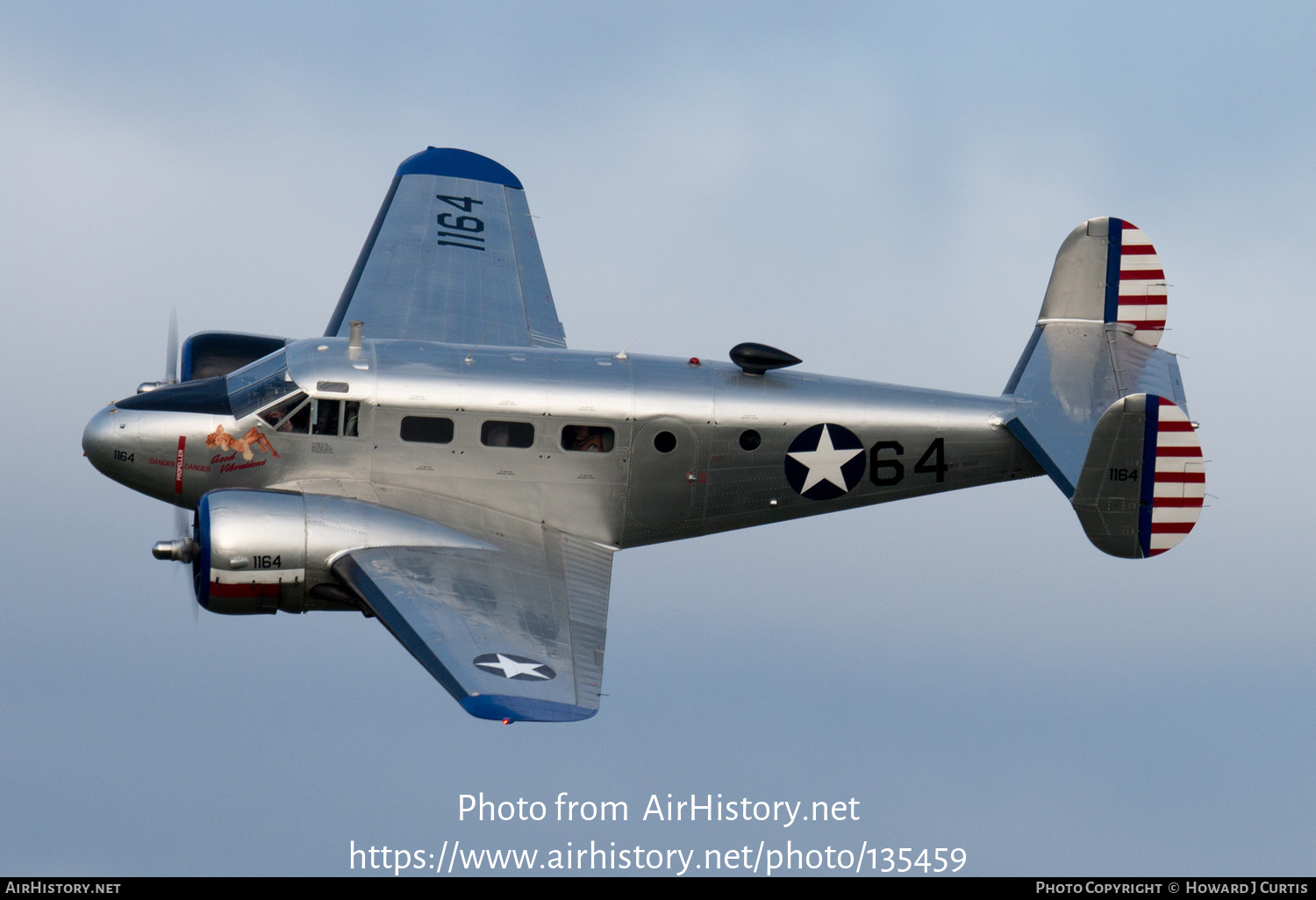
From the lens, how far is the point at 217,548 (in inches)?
856

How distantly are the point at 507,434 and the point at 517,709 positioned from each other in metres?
5.27

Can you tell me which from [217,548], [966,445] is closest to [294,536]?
[217,548]

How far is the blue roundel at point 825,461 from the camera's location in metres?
24.8

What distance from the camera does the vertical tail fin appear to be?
23531 millimetres

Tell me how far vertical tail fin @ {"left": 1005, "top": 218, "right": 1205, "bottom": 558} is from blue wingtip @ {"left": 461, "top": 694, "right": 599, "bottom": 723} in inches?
321

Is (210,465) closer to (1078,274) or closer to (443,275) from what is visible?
(443,275)

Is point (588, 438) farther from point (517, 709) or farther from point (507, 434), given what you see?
point (517, 709)

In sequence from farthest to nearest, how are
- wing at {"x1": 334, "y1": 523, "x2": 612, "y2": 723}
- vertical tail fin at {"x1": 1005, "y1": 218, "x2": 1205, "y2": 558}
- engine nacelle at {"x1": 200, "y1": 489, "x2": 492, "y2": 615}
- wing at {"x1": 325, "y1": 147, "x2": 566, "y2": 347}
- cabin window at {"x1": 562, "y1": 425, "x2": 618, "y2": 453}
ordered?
1. wing at {"x1": 325, "y1": 147, "x2": 566, "y2": 347}
2. cabin window at {"x1": 562, "y1": 425, "x2": 618, "y2": 453}
3. vertical tail fin at {"x1": 1005, "y1": 218, "x2": 1205, "y2": 558}
4. engine nacelle at {"x1": 200, "y1": 489, "x2": 492, "y2": 615}
5. wing at {"x1": 334, "y1": 523, "x2": 612, "y2": 723}

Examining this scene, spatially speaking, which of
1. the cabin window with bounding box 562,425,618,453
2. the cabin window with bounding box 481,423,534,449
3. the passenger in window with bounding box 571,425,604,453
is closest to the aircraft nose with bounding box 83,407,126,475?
the cabin window with bounding box 481,423,534,449

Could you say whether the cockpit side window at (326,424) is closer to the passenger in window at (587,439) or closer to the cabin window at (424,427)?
the cabin window at (424,427)

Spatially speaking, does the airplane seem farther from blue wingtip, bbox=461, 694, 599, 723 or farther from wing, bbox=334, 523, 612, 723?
blue wingtip, bbox=461, 694, 599, 723

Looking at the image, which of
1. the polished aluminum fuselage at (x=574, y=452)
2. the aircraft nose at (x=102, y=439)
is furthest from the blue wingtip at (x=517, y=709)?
the aircraft nose at (x=102, y=439)

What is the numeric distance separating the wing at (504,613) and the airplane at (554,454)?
0.15 feet

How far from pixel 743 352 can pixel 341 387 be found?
565 centimetres
